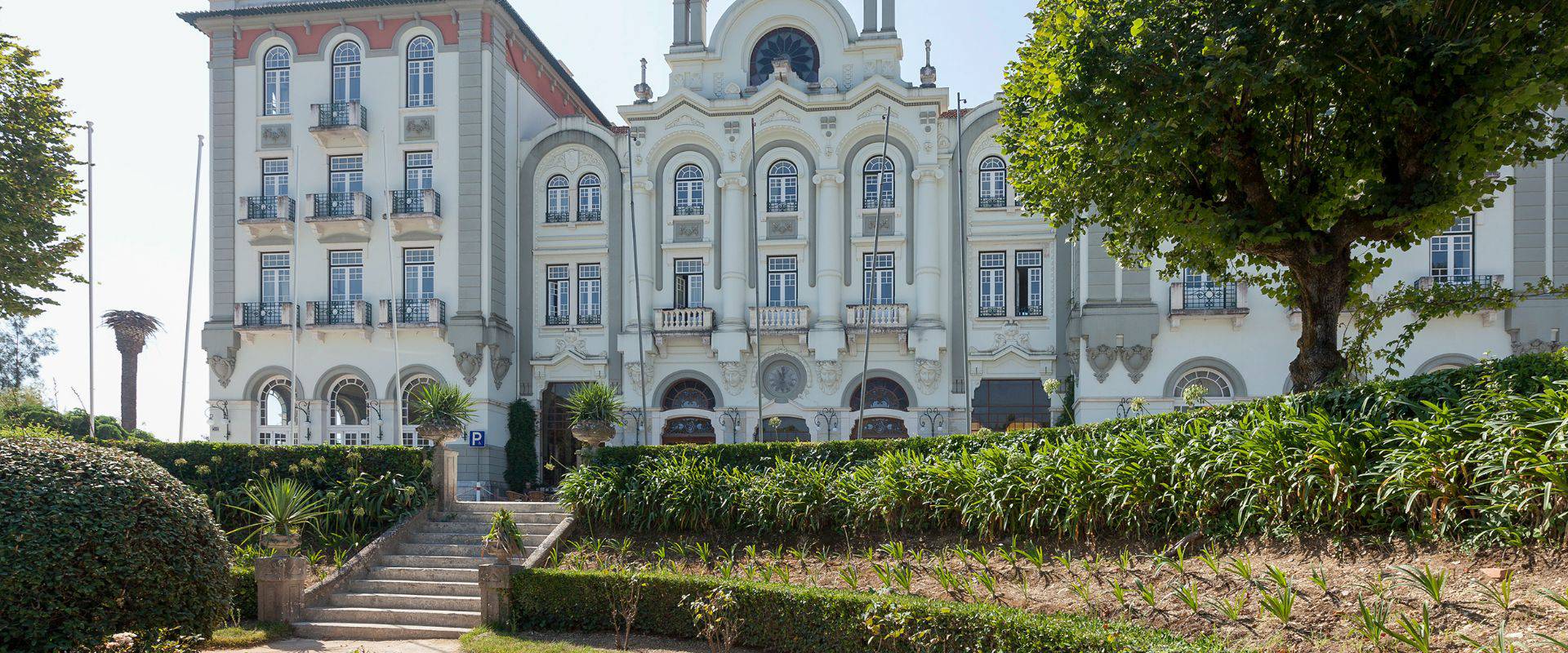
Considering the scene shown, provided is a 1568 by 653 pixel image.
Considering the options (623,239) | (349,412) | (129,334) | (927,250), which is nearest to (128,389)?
(129,334)

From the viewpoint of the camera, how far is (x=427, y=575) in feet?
58.8

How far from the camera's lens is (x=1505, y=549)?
9.00 metres

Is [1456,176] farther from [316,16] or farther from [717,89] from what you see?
[316,16]

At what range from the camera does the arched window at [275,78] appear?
33.6 m

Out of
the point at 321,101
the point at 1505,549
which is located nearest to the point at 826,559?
the point at 1505,549

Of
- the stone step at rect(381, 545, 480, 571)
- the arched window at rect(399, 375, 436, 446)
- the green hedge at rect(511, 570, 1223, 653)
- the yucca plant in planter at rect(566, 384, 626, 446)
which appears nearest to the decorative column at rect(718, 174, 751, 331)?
the arched window at rect(399, 375, 436, 446)

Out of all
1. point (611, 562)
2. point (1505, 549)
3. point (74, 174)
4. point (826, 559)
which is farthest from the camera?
point (74, 174)

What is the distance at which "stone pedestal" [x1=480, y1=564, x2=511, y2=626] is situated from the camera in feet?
53.5

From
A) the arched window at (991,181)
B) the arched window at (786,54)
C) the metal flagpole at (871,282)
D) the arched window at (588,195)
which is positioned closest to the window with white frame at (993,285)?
the arched window at (991,181)

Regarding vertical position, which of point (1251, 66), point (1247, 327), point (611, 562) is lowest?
point (611, 562)

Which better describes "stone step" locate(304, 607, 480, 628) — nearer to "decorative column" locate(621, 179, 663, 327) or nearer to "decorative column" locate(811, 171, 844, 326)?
"decorative column" locate(621, 179, 663, 327)

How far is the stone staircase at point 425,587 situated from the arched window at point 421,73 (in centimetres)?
1623

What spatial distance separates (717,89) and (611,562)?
1839 cm

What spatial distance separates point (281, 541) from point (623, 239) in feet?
57.7
